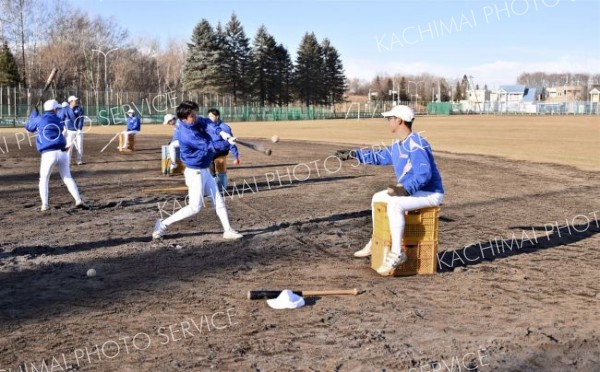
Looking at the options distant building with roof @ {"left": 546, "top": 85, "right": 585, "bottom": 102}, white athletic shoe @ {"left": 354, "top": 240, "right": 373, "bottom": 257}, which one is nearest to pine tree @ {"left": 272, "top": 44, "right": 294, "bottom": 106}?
white athletic shoe @ {"left": 354, "top": 240, "right": 373, "bottom": 257}

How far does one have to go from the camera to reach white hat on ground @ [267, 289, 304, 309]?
6.00m

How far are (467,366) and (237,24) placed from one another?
93.5m

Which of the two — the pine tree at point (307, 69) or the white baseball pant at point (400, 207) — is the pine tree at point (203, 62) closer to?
the pine tree at point (307, 69)

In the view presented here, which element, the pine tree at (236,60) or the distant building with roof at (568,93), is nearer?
the pine tree at (236,60)

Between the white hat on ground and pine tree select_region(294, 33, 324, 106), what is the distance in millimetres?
101747

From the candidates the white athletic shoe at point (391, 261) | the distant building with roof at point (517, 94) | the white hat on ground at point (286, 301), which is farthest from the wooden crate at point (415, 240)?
the distant building with roof at point (517, 94)

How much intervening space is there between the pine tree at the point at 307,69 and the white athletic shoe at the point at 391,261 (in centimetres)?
10077

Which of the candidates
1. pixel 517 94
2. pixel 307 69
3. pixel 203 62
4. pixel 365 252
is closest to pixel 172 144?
pixel 365 252

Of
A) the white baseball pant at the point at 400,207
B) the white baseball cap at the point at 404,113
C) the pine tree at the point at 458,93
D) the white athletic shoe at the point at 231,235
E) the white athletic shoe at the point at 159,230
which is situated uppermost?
the pine tree at the point at 458,93

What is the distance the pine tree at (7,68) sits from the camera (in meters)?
71.8

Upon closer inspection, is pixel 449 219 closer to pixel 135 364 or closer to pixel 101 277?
pixel 101 277

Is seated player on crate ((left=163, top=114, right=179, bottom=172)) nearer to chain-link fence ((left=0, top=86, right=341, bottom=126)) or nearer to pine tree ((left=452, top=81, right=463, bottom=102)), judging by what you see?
chain-link fence ((left=0, top=86, right=341, bottom=126))

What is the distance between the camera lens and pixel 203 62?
89.6 meters

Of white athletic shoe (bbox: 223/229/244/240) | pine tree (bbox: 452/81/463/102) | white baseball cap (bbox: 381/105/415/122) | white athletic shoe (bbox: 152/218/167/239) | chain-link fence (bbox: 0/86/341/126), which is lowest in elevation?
white athletic shoe (bbox: 223/229/244/240)
